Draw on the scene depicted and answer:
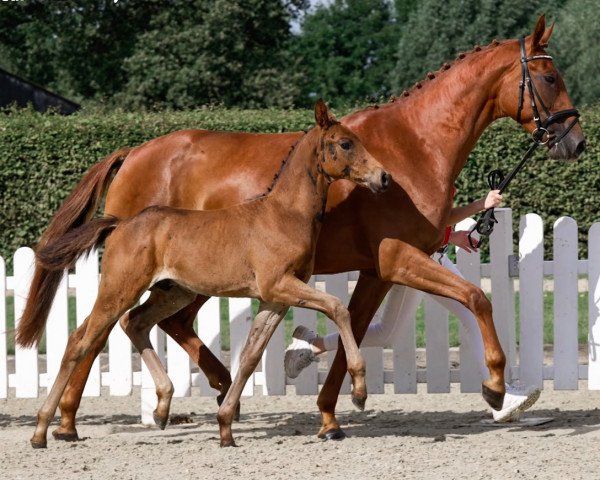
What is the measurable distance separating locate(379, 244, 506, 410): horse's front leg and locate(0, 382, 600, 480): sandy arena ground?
0.34 metres

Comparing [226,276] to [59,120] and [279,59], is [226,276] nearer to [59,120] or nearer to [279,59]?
[59,120]

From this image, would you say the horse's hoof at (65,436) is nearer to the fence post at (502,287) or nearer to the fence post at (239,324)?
the fence post at (239,324)

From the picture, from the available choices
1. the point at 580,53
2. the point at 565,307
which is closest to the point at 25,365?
the point at 565,307

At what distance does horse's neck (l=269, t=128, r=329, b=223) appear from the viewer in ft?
19.4

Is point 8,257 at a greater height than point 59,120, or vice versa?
point 59,120

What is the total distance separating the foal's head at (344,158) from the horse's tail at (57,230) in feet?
5.47

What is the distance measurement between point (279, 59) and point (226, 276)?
2371cm

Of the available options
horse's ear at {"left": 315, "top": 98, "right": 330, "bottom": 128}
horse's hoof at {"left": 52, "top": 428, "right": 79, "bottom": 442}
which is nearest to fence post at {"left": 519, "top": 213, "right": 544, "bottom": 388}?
horse's ear at {"left": 315, "top": 98, "right": 330, "bottom": 128}

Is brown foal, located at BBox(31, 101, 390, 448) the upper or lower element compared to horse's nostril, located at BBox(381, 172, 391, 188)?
lower

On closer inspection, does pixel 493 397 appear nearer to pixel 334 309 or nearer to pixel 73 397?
pixel 334 309

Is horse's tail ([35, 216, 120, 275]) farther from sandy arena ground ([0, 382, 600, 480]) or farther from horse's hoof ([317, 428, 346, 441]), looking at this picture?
horse's hoof ([317, 428, 346, 441])

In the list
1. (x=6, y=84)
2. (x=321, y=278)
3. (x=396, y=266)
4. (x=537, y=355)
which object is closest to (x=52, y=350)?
(x=321, y=278)

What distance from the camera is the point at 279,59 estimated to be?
95.6 feet

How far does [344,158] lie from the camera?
5.77 m
